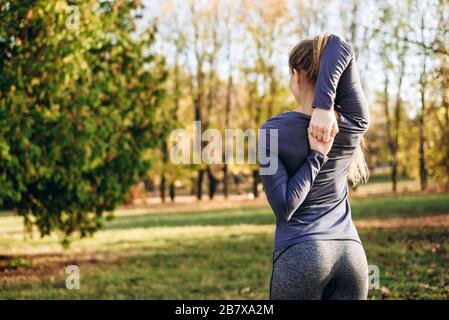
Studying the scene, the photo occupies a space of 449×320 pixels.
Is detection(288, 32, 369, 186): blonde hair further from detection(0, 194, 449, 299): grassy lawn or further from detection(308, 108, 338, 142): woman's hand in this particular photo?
detection(0, 194, 449, 299): grassy lawn

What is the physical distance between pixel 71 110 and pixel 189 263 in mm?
3807

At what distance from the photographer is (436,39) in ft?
35.9

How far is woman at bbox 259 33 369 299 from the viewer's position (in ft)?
6.70

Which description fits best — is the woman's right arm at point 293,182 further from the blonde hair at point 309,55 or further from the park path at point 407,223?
the park path at point 407,223

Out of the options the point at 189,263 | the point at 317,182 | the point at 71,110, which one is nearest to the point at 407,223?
the point at 189,263

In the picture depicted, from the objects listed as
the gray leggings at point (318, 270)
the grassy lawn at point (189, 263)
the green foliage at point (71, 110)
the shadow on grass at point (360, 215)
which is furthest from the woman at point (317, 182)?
the shadow on grass at point (360, 215)

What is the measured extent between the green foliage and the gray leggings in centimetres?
697

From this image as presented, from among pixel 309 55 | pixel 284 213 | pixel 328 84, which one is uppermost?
pixel 309 55

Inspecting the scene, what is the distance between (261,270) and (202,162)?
22343 millimetres

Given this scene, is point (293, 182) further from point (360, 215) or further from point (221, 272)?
point (360, 215)

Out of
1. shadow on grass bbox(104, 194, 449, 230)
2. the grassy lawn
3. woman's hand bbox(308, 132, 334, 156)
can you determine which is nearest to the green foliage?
the grassy lawn

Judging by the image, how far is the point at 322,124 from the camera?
6.53ft
